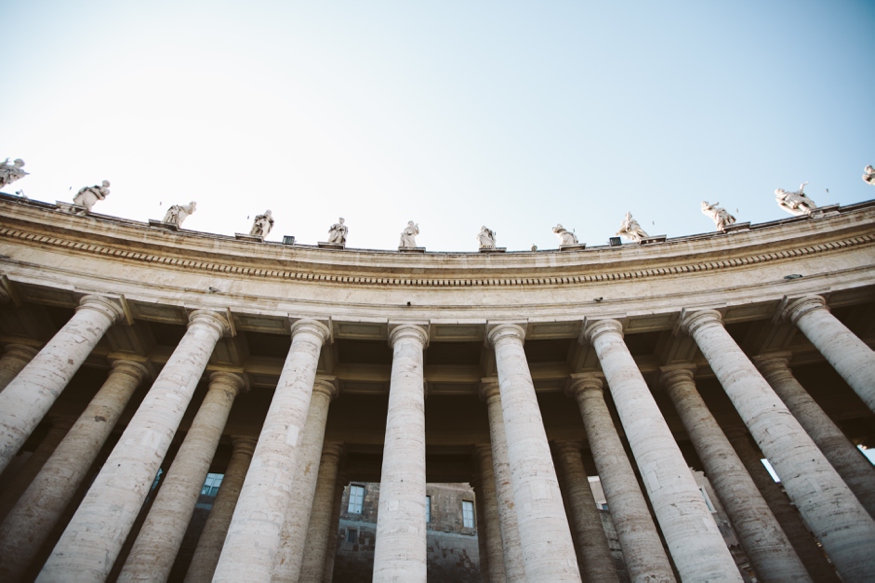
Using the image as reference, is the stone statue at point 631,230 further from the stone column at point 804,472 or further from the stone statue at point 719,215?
the stone column at point 804,472

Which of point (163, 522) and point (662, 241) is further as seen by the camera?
point (662, 241)

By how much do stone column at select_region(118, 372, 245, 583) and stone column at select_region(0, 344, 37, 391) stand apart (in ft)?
21.4

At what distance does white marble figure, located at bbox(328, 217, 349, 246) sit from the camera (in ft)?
67.8

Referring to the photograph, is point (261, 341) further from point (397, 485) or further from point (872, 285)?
point (872, 285)

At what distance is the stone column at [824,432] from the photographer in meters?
15.5

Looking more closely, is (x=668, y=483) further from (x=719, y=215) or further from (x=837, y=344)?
(x=719, y=215)

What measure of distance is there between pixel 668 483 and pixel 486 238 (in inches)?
458

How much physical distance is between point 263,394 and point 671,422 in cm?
1784

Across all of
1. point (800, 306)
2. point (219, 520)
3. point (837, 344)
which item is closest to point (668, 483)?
point (837, 344)

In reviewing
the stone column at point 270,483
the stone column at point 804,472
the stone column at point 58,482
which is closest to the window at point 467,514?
the stone column at point 270,483

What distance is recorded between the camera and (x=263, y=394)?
22.2 metres

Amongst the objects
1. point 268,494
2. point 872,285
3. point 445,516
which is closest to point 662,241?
point 872,285

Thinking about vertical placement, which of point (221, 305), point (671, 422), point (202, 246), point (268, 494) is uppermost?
point (202, 246)

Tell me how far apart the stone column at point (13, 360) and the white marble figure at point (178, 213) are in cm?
677
